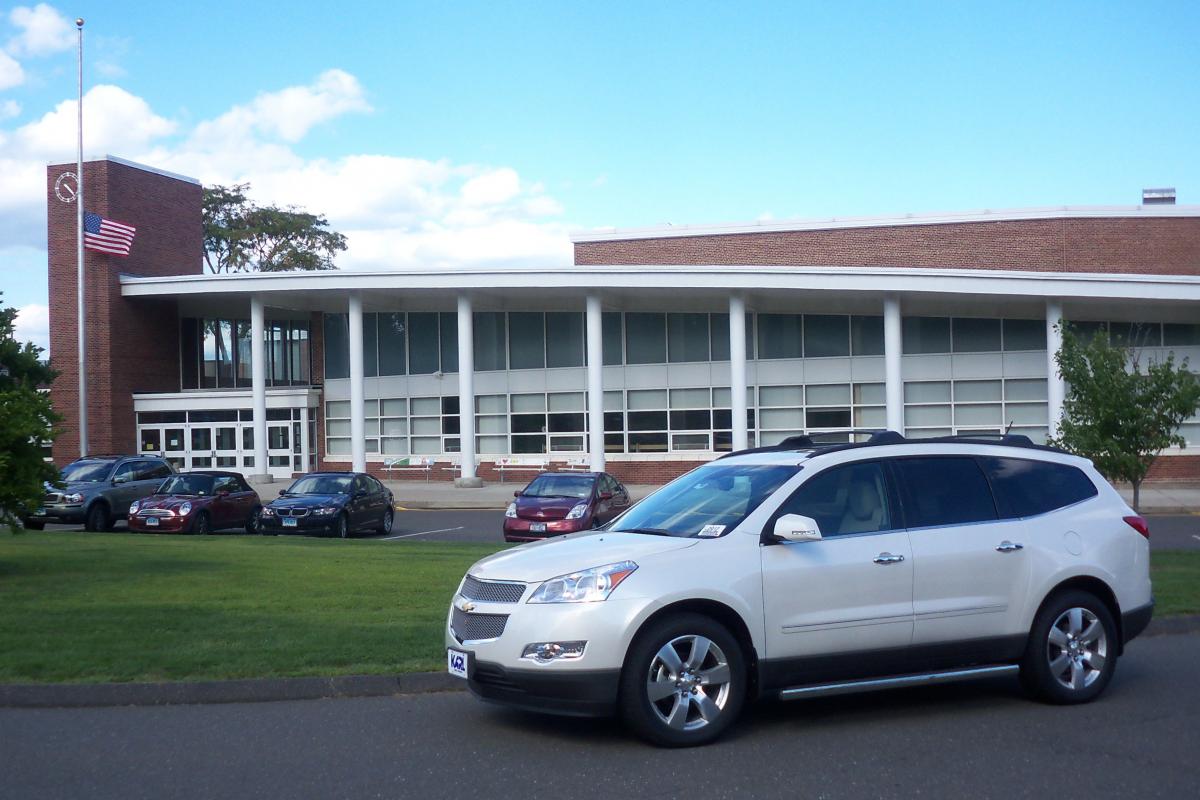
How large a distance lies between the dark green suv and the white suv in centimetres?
1987

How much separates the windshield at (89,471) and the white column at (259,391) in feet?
55.4

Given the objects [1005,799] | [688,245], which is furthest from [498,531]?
[688,245]

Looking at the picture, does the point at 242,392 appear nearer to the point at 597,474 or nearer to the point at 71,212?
the point at 71,212

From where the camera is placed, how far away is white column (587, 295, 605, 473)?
40.4m

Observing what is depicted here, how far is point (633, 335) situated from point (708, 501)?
35.5 m

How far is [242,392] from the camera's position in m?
46.8

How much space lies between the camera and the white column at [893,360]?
38.3 m

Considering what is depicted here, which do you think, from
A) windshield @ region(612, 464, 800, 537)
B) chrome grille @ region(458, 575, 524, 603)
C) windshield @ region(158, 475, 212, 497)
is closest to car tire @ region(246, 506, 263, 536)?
windshield @ region(158, 475, 212, 497)

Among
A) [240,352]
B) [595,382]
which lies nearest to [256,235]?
[240,352]

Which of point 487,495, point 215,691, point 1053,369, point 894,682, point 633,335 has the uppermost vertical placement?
point 633,335

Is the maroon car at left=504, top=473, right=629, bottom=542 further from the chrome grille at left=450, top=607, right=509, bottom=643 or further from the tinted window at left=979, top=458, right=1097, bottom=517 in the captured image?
the chrome grille at left=450, top=607, right=509, bottom=643

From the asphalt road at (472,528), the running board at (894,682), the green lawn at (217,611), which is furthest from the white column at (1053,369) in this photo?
the running board at (894,682)

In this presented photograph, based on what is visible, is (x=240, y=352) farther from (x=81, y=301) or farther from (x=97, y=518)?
(x=97, y=518)

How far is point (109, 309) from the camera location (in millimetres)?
44781
